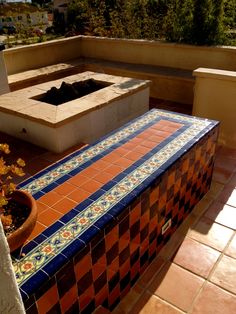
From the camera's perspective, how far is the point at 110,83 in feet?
15.6

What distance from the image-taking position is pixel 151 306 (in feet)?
7.41

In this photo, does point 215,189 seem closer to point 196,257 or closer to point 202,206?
point 202,206

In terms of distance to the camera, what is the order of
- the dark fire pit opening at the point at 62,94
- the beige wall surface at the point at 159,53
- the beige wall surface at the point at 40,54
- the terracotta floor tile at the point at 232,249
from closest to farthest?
the terracotta floor tile at the point at 232,249 → the dark fire pit opening at the point at 62,94 → the beige wall surface at the point at 159,53 → the beige wall surface at the point at 40,54

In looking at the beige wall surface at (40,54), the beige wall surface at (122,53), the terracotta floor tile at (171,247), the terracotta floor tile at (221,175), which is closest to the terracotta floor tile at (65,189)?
the terracotta floor tile at (171,247)

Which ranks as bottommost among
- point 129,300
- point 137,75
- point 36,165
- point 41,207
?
point 129,300

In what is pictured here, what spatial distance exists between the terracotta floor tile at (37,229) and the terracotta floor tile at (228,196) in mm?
2113

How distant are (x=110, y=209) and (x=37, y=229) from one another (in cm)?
45

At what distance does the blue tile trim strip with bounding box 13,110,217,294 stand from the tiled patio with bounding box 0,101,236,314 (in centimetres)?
20

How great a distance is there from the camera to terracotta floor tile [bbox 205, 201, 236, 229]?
9.82 ft

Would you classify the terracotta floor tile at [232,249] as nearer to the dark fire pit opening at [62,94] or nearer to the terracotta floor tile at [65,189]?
the terracotta floor tile at [65,189]

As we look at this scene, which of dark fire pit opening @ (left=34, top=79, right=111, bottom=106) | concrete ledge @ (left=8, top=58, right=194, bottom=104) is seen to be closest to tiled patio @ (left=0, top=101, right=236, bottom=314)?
dark fire pit opening @ (left=34, top=79, right=111, bottom=106)

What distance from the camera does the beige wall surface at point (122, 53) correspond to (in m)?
5.73

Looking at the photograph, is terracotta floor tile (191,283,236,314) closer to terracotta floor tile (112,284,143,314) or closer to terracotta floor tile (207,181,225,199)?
terracotta floor tile (112,284,143,314)

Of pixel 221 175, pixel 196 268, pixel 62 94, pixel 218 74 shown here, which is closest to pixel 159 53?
pixel 218 74
